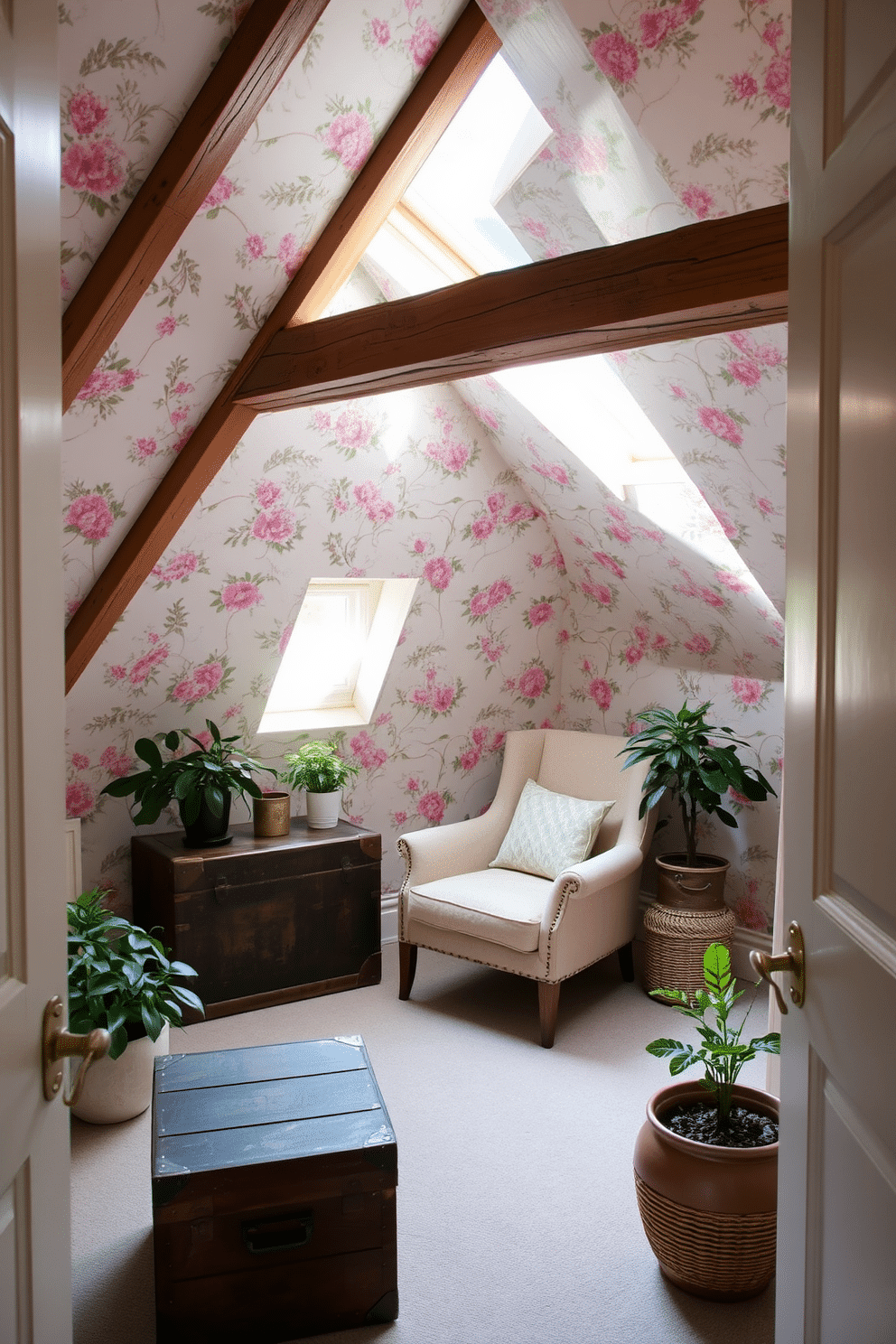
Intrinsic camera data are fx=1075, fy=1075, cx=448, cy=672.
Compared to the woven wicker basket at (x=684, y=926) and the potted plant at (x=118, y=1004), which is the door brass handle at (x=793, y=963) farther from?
the woven wicker basket at (x=684, y=926)

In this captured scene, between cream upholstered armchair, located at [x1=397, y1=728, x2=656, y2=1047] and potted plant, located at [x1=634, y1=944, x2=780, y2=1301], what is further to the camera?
cream upholstered armchair, located at [x1=397, y1=728, x2=656, y2=1047]

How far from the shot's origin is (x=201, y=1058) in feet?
7.71

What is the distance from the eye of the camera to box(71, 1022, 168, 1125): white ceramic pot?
2762mm

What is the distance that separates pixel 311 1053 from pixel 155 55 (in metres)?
2.15

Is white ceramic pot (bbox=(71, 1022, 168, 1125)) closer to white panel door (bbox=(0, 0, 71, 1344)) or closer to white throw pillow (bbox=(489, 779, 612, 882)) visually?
white throw pillow (bbox=(489, 779, 612, 882))

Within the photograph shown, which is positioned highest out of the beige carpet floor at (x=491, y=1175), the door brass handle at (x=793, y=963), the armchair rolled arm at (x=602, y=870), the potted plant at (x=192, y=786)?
the door brass handle at (x=793, y=963)

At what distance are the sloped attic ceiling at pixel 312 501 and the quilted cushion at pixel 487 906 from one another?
0.68m

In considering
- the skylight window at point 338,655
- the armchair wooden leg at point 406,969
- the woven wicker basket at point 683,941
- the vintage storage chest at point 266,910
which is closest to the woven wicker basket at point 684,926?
the woven wicker basket at point 683,941

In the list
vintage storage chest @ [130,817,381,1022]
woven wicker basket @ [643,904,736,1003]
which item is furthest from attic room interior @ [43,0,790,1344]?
woven wicker basket @ [643,904,736,1003]

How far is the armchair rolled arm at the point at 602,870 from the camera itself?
10.9 ft

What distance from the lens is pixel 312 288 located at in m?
2.87

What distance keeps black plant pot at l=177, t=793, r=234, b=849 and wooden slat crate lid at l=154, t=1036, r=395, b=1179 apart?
1.21 meters

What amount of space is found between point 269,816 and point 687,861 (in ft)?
4.81

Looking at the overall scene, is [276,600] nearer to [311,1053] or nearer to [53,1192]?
[311,1053]
